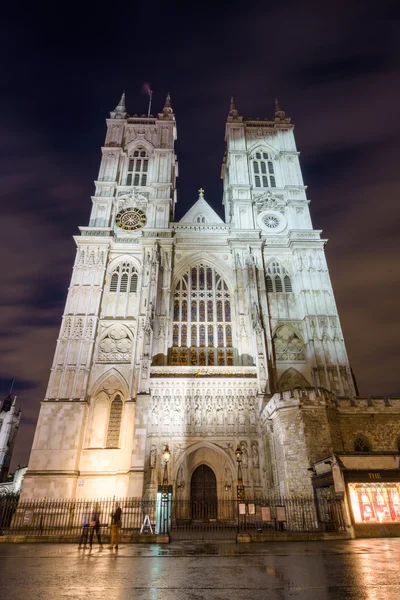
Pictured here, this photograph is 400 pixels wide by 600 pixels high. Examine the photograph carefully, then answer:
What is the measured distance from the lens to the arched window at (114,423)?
80.9ft

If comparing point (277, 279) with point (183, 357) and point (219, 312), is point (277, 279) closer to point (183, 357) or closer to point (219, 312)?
point (219, 312)

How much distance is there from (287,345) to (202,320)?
281 inches

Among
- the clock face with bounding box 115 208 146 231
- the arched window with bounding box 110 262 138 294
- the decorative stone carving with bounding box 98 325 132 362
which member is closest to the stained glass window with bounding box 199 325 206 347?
the decorative stone carving with bounding box 98 325 132 362

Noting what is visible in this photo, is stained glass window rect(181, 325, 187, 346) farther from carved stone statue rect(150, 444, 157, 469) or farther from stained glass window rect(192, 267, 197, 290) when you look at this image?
carved stone statue rect(150, 444, 157, 469)

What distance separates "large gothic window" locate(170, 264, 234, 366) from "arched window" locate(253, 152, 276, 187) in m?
12.2

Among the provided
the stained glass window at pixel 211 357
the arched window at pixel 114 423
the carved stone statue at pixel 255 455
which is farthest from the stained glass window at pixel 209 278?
the carved stone statue at pixel 255 455

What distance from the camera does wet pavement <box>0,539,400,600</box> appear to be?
495cm

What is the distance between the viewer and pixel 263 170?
127ft

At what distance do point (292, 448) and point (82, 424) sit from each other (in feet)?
46.9

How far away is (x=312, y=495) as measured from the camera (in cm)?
1641

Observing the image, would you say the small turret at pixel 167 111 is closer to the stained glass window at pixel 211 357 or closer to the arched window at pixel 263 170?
the arched window at pixel 263 170

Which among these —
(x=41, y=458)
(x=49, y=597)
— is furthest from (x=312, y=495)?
(x=41, y=458)

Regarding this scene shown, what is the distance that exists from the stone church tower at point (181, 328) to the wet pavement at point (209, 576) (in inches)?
381

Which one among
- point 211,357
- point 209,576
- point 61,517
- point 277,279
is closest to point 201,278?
point 277,279
